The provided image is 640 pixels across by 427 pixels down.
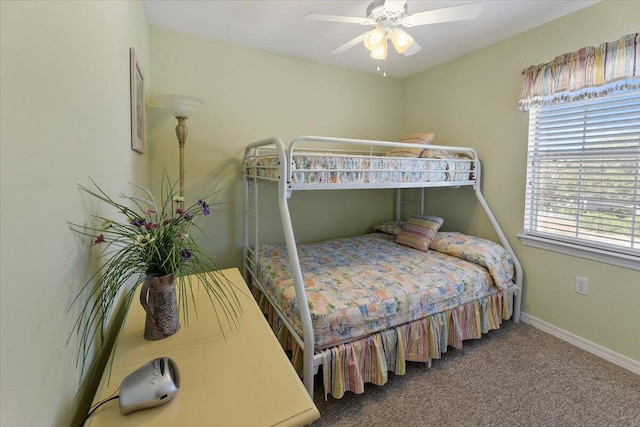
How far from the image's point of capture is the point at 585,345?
208cm

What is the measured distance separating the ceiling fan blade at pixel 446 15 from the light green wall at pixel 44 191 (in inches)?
59.1

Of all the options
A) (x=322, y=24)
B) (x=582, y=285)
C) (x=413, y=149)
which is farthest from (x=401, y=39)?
(x=582, y=285)

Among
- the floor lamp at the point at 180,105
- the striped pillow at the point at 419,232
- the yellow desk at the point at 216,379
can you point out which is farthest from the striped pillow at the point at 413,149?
the yellow desk at the point at 216,379

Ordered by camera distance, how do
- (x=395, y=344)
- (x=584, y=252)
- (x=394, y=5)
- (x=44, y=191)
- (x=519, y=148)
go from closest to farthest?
1. (x=44, y=191)
2. (x=394, y=5)
3. (x=395, y=344)
4. (x=584, y=252)
5. (x=519, y=148)

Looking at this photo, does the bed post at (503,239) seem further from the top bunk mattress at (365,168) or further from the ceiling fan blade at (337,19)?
the ceiling fan blade at (337,19)

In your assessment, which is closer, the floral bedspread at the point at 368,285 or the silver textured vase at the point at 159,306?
the silver textured vase at the point at 159,306

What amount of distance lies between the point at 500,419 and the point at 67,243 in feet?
6.55

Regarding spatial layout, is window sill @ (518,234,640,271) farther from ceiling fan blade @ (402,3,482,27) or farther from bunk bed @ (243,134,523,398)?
ceiling fan blade @ (402,3,482,27)

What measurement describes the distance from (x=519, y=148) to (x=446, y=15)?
1.38 m

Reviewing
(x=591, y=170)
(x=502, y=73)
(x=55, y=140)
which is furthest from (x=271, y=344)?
(x=502, y=73)

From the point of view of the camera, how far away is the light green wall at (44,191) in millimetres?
454

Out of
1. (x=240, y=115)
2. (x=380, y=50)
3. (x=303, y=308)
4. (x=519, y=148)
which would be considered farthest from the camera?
(x=240, y=115)

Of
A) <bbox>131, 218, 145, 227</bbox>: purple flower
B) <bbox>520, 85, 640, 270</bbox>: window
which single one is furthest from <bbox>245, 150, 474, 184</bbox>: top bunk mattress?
<bbox>131, 218, 145, 227</bbox>: purple flower

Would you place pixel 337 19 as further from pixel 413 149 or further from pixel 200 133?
pixel 200 133
